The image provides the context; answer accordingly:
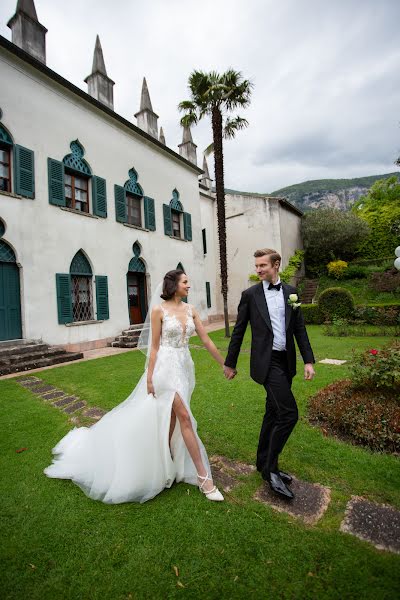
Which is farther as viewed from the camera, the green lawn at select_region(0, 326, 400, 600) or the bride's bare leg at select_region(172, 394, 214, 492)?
the bride's bare leg at select_region(172, 394, 214, 492)

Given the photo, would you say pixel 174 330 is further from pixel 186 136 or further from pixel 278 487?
pixel 186 136

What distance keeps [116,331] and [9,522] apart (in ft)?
33.9

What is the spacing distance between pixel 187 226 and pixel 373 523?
16.3m

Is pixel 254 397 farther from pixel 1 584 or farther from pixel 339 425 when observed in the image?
A: pixel 1 584

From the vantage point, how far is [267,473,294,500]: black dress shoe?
2609mm

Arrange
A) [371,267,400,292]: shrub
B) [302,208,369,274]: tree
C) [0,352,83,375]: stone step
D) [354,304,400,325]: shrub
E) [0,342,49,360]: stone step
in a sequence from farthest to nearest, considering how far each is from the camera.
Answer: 1. [302,208,369,274]: tree
2. [371,267,400,292]: shrub
3. [354,304,400,325]: shrub
4. [0,342,49,360]: stone step
5. [0,352,83,375]: stone step

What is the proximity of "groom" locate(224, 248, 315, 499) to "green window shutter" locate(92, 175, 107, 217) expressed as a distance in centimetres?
1078

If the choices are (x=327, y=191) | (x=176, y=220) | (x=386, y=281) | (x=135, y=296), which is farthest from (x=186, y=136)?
(x=327, y=191)

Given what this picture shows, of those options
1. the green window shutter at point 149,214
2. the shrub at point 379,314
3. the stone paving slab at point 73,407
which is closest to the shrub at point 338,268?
the shrub at point 379,314

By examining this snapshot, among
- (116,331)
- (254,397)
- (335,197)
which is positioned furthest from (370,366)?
(335,197)

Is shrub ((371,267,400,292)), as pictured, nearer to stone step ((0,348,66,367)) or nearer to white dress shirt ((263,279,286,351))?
stone step ((0,348,66,367))

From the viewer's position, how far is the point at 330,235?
930 inches

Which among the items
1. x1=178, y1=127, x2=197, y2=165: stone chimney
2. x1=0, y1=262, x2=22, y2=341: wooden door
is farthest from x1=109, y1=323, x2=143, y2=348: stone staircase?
x1=178, y1=127, x2=197, y2=165: stone chimney

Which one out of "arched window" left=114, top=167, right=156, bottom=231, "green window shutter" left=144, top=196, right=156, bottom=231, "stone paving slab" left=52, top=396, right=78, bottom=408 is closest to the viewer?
"stone paving slab" left=52, top=396, right=78, bottom=408
